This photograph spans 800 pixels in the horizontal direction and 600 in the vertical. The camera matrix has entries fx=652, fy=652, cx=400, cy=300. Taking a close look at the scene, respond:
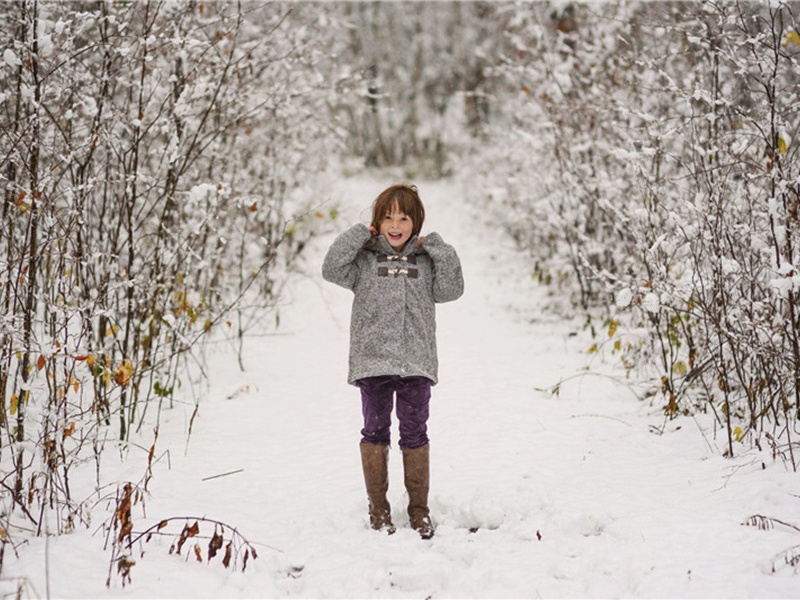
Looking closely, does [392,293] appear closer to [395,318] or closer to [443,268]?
[395,318]

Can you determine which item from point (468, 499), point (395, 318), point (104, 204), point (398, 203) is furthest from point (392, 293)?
point (104, 204)

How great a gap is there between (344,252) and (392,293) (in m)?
0.27

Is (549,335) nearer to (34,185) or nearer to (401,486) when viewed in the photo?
(401,486)

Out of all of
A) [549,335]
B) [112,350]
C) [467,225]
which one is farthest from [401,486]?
[467,225]

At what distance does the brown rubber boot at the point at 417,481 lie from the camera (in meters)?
2.86

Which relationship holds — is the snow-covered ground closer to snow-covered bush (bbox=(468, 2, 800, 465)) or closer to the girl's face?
the girl's face

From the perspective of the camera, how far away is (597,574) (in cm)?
241

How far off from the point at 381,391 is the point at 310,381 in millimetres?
2503

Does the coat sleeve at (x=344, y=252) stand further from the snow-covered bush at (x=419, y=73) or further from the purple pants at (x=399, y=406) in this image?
the snow-covered bush at (x=419, y=73)

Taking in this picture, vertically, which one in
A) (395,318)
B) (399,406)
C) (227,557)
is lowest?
(227,557)

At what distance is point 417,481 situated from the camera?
2857 mm

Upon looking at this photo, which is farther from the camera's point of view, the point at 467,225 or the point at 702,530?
the point at 467,225

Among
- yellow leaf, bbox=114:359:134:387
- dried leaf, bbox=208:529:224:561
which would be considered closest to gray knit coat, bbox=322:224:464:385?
dried leaf, bbox=208:529:224:561

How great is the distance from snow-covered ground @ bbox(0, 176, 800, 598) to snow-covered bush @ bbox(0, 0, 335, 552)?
1.33 ft
